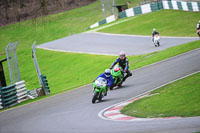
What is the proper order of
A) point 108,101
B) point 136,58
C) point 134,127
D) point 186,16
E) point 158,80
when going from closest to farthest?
point 134,127, point 108,101, point 158,80, point 136,58, point 186,16

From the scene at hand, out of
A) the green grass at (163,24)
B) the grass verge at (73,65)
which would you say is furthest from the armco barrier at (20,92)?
the green grass at (163,24)

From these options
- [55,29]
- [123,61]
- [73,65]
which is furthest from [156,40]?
[55,29]

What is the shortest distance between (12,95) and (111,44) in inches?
706

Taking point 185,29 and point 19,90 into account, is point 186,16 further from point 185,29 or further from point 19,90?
point 19,90

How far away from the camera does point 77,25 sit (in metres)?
58.8

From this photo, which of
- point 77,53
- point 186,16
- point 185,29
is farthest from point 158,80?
point 186,16

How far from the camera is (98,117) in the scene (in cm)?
1116

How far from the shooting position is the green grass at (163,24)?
122 ft

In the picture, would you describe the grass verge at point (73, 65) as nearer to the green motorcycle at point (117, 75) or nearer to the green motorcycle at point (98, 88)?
the green motorcycle at point (117, 75)

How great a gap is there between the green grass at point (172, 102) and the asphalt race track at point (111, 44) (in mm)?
15681

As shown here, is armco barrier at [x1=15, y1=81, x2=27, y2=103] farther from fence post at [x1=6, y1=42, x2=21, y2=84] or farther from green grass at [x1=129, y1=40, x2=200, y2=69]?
green grass at [x1=129, y1=40, x2=200, y2=69]

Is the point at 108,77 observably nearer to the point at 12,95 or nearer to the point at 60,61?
the point at 12,95

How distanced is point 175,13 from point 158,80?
29.8 m

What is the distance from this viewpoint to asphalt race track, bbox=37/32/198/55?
102 ft
